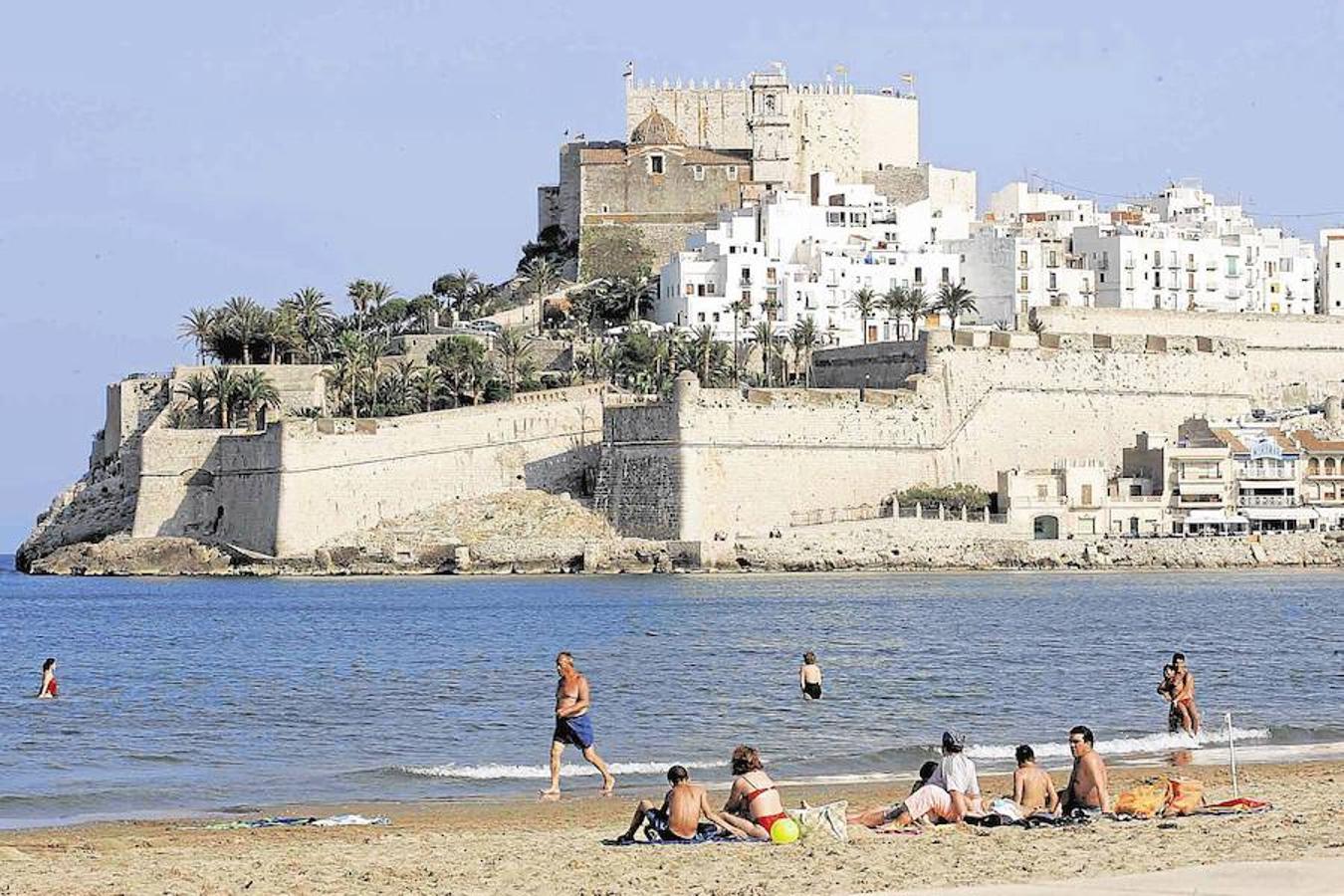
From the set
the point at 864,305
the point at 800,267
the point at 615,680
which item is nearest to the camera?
the point at 615,680

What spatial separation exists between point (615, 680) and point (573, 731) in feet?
35.3

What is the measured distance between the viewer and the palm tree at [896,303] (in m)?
56.8

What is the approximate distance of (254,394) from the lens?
5316 centimetres

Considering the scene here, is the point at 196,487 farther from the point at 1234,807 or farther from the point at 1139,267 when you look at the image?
the point at 1234,807

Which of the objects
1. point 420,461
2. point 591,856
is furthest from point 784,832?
point 420,461

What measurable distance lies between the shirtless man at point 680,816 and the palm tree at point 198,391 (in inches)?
1666

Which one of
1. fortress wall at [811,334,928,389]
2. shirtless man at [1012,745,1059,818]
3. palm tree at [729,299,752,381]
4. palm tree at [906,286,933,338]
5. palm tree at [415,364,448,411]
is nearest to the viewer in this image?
shirtless man at [1012,745,1059,818]

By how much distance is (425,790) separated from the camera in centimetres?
1616

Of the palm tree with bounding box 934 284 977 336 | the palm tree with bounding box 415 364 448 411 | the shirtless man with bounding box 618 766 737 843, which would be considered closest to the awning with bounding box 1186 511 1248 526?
the palm tree with bounding box 934 284 977 336

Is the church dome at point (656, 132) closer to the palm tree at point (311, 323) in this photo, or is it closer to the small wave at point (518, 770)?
the palm tree at point (311, 323)

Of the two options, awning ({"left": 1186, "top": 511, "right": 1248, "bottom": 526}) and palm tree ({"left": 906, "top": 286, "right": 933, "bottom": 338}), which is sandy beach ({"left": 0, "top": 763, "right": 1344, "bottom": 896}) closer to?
awning ({"left": 1186, "top": 511, "right": 1248, "bottom": 526})

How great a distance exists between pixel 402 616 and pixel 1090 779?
25.7 meters

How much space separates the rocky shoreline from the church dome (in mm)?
19243

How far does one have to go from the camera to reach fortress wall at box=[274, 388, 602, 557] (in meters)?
48.3
